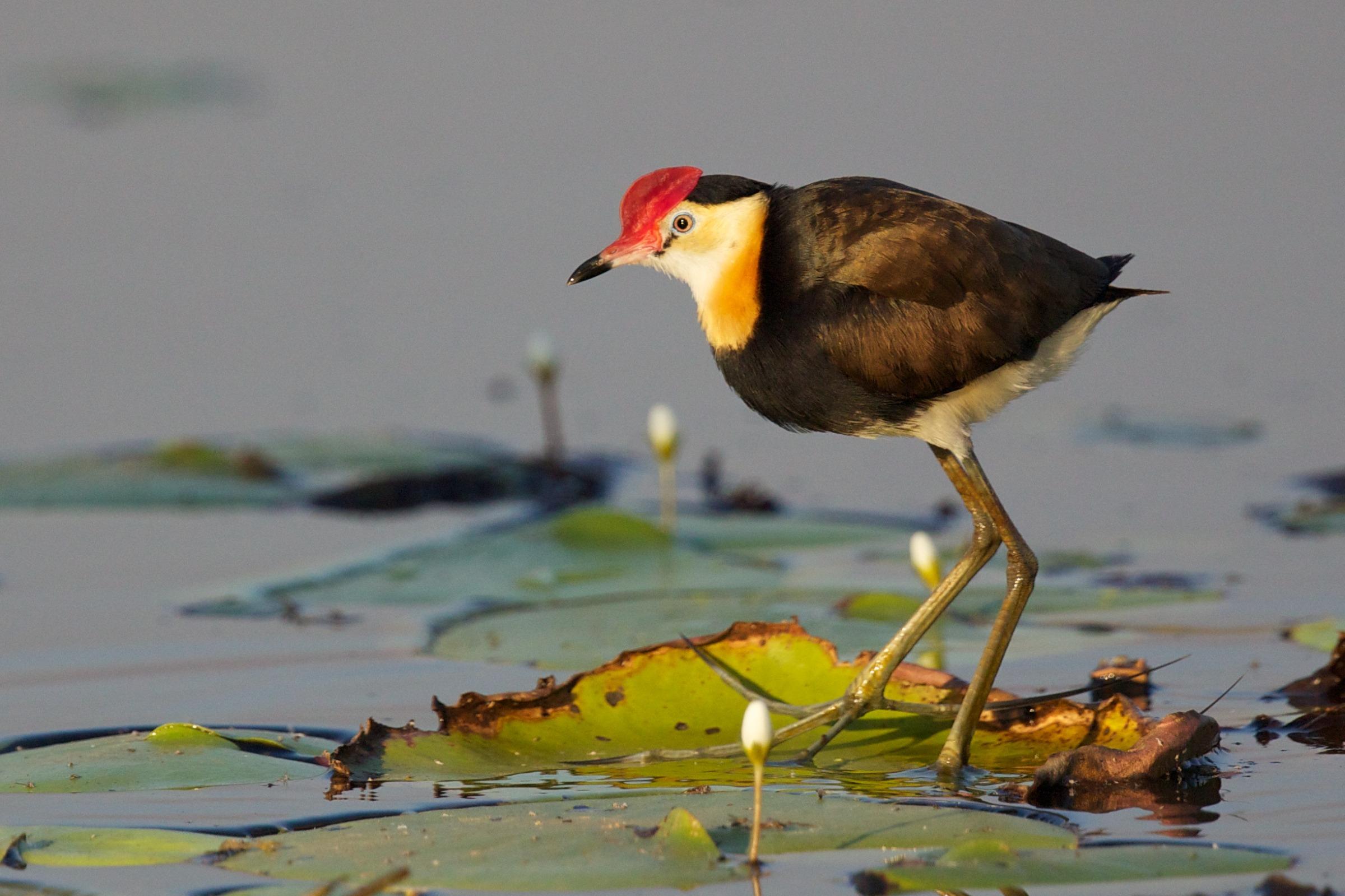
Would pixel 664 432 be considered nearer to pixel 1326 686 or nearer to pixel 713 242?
pixel 713 242

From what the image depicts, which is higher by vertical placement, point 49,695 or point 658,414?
point 658,414

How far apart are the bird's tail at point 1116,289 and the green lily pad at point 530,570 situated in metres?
2.03

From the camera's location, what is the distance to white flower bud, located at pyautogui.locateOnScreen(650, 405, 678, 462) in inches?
278

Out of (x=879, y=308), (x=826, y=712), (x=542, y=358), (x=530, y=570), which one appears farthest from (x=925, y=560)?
(x=542, y=358)

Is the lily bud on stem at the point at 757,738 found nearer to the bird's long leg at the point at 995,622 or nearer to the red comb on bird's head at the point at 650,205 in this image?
the bird's long leg at the point at 995,622

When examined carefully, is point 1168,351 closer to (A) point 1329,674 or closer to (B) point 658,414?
(B) point 658,414

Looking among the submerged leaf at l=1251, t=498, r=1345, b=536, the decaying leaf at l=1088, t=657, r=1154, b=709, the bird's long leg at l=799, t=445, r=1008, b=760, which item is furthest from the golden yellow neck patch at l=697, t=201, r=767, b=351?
the submerged leaf at l=1251, t=498, r=1345, b=536

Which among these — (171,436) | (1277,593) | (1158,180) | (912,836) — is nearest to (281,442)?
(171,436)

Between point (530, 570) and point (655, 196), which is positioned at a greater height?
point (655, 196)

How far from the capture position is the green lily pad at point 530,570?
6.91 meters

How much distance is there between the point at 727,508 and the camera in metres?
8.11

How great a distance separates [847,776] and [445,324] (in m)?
6.27

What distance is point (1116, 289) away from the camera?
5332 mm

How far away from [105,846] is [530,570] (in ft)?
10.2
